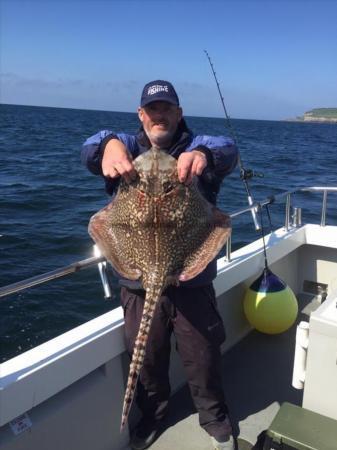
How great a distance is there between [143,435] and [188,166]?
2.33m

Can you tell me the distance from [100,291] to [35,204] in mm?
7561

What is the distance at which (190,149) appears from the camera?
9.23ft

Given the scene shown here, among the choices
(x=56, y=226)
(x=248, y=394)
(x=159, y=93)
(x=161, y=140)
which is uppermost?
(x=159, y=93)

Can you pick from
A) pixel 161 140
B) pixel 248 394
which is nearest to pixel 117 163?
pixel 161 140

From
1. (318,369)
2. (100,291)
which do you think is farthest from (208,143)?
(100,291)

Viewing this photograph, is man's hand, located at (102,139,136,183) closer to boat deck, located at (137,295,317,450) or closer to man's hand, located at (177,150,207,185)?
man's hand, located at (177,150,207,185)

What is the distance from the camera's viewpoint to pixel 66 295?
347 inches

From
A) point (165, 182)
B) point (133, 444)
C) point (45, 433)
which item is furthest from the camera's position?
point (133, 444)

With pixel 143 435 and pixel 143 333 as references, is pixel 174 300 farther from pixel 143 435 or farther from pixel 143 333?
pixel 143 435

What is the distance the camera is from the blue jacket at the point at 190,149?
2785 mm

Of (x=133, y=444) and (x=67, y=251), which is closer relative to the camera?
(x=133, y=444)

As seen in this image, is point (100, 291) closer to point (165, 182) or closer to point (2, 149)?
point (165, 182)

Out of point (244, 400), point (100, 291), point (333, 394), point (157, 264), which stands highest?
point (157, 264)

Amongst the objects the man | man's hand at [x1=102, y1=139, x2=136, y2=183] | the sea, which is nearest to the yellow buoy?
the sea
